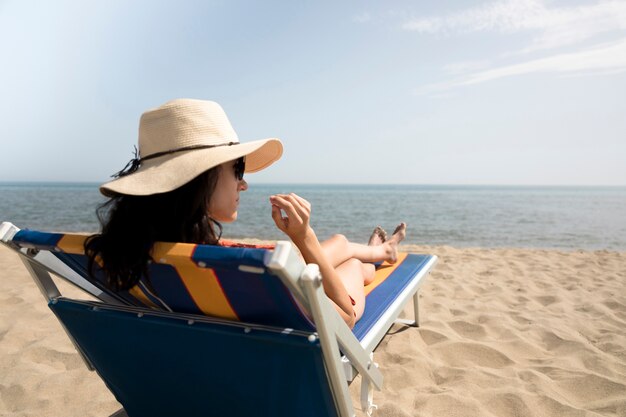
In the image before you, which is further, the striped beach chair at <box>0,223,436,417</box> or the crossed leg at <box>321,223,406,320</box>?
the crossed leg at <box>321,223,406,320</box>

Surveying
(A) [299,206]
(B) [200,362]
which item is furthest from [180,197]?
(B) [200,362]

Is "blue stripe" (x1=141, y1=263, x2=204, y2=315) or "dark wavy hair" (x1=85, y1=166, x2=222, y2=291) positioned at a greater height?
"dark wavy hair" (x1=85, y1=166, x2=222, y2=291)

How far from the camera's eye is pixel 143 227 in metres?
1.38

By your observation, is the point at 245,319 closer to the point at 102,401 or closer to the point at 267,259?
the point at 267,259

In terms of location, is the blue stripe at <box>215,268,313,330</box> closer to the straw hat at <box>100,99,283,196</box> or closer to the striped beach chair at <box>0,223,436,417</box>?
the striped beach chair at <box>0,223,436,417</box>

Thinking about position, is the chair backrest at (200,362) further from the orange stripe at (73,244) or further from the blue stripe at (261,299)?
the orange stripe at (73,244)

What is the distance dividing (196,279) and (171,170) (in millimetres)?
367

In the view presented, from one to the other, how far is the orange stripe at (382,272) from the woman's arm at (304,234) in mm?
1167

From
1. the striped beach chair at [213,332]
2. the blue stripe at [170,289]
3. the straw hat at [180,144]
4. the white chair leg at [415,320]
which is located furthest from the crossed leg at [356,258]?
the straw hat at [180,144]

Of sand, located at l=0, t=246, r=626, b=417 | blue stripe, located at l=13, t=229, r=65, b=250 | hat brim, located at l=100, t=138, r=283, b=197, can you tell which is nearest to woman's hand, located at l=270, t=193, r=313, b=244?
hat brim, located at l=100, t=138, r=283, b=197

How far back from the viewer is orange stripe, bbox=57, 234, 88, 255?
139cm

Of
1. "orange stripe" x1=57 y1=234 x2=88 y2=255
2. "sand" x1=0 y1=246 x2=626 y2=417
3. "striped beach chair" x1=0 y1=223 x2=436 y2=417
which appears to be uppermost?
"orange stripe" x1=57 y1=234 x2=88 y2=255

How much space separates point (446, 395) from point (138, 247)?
6.35ft

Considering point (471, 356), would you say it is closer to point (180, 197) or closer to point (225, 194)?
point (225, 194)
